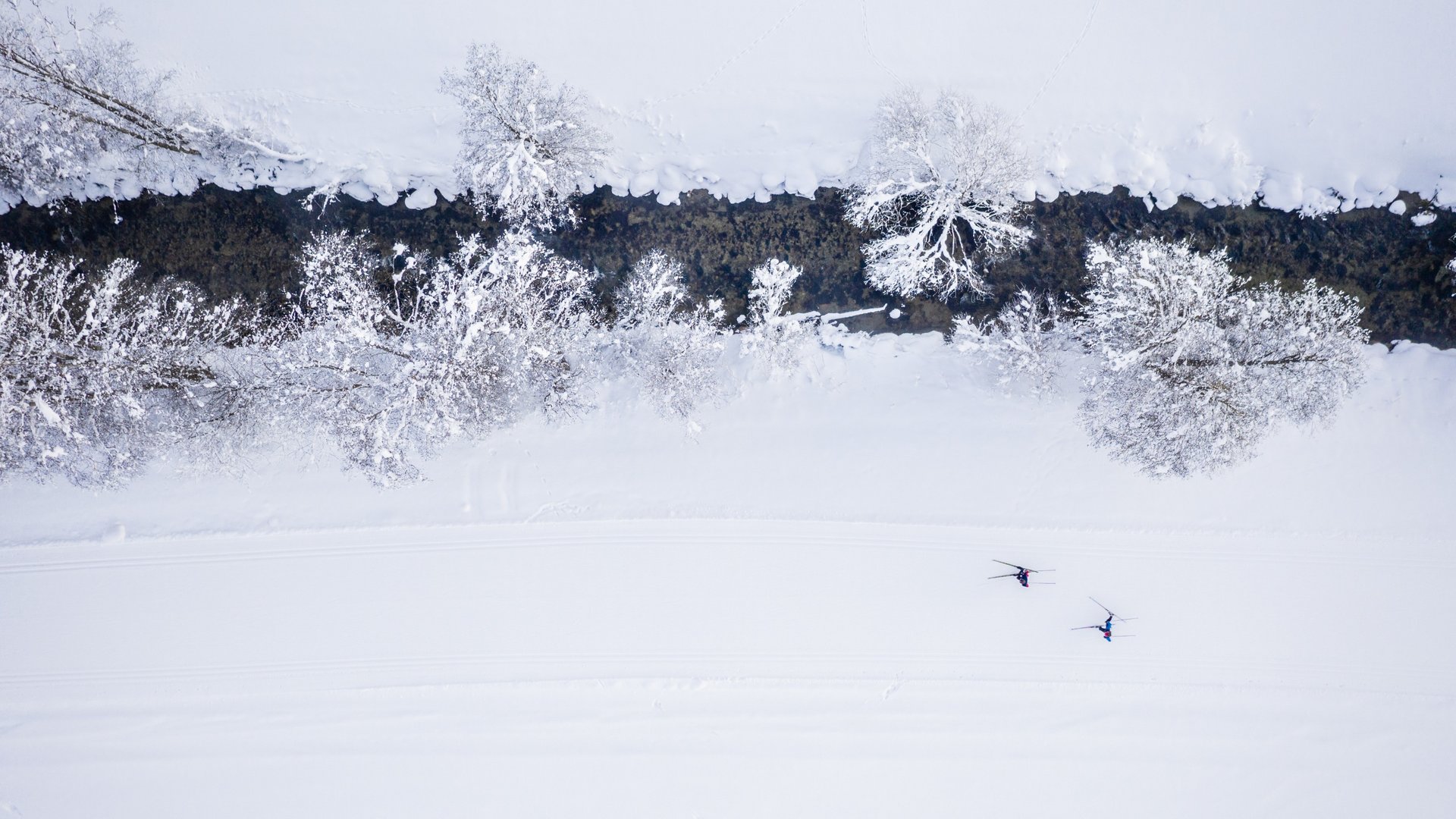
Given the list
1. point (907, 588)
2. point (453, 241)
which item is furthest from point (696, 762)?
point (453, 241)

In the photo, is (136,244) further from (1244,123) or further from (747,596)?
(1244,123)

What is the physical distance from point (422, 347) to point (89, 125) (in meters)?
6.51

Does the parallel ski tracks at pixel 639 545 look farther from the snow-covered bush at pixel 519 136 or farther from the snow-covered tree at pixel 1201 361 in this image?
the snow-covered bush at pixel 519 136

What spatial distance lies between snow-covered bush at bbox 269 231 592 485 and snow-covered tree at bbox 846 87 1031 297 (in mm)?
5045

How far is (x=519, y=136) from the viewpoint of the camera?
11688 millimetres

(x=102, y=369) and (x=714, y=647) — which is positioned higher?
(x=102, y=369)

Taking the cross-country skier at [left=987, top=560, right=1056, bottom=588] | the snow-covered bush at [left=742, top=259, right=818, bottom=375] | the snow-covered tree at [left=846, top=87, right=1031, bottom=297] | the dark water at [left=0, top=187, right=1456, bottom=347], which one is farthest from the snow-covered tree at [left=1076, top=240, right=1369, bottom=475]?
the snow-covered bush at [left=742, top=259, right=818, bottom=375]

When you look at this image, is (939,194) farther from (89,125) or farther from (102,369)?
(89,125)

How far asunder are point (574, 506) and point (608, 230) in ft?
15.6

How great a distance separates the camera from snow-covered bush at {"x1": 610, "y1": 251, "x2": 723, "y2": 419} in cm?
1236

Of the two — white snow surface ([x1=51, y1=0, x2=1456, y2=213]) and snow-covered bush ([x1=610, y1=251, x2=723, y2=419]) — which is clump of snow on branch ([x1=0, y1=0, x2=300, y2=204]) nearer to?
white snow surface ([x1=51, y1=0, x2=1456, y2=213])

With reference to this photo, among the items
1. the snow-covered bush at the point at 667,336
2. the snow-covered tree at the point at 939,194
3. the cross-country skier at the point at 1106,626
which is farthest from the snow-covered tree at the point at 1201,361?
the snow-covered bush at the point at 667,336

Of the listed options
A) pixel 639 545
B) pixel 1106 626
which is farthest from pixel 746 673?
pixel 1106 626

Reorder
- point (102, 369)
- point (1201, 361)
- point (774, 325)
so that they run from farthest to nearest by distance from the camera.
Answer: point (774, 325) < point (1201, 361) < point (102, 369)
